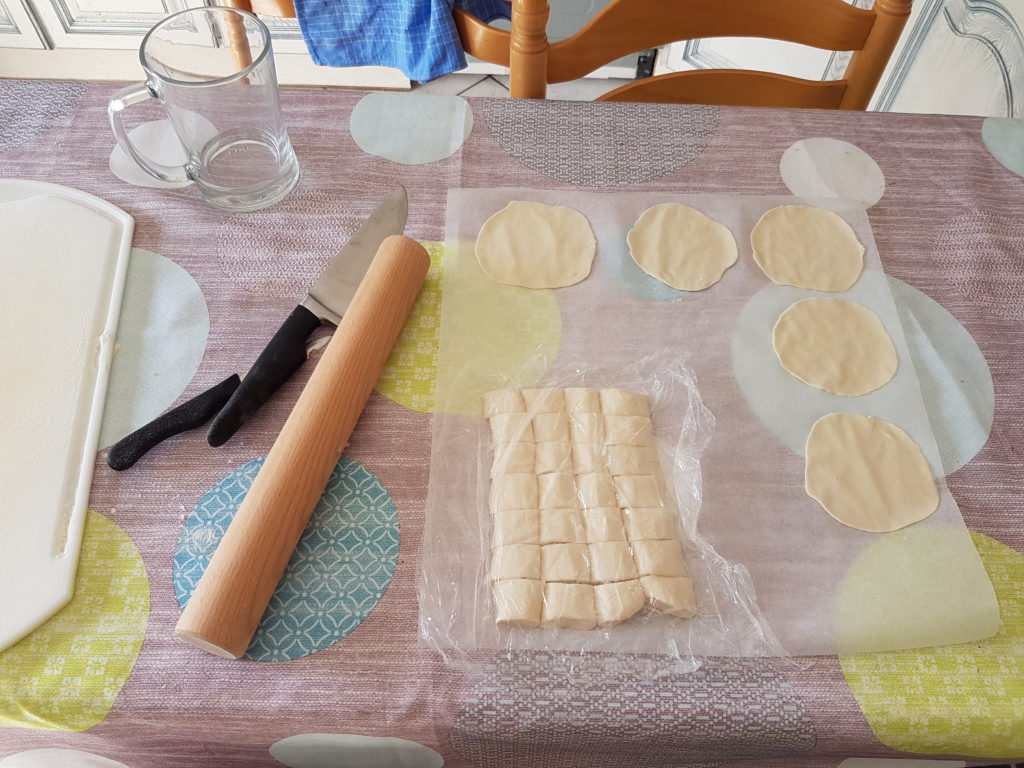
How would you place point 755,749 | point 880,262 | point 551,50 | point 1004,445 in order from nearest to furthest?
point 755,749 < point 1004,445 < point 880,262 < point 551,50

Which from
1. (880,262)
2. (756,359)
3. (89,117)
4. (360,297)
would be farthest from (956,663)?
(89,117)

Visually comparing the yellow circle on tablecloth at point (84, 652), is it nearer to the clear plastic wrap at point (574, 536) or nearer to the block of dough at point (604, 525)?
the clear plastic wrap at point (574, 536)

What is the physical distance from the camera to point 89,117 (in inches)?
33.0


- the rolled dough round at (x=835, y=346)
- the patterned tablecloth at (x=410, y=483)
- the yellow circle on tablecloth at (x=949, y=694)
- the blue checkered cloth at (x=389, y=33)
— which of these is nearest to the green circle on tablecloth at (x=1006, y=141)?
the patterned tablecloth at (x=410, y=483)

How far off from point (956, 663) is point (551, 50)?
30.3 inches

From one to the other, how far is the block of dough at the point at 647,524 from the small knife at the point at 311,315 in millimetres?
310

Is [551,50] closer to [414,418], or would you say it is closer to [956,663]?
[414,418]

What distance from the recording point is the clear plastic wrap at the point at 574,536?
531 mm

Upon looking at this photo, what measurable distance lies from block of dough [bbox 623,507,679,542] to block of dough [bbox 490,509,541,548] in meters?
0.07

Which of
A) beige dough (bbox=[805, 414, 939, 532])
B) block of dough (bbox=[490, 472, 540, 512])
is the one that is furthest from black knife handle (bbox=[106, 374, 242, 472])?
beige dough (bbox=[805, 414, 939, 532])

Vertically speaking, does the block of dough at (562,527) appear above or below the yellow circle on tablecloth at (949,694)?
above

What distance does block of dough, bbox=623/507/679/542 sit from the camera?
1.83 feet

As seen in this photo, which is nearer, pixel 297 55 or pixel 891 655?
pixel 891 655

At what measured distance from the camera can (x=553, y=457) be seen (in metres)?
0.59
